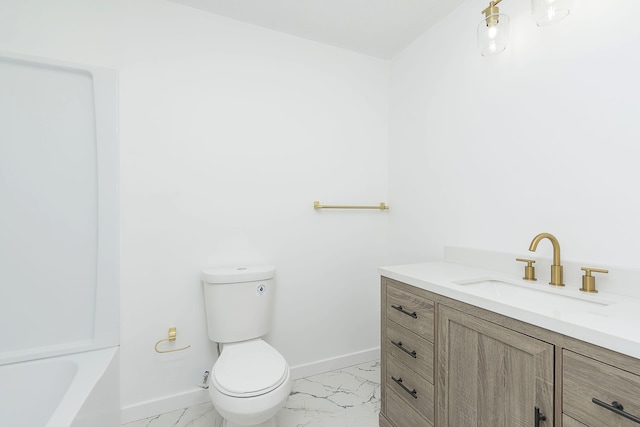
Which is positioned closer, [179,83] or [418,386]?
[418,386]

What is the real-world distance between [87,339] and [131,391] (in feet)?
1.22

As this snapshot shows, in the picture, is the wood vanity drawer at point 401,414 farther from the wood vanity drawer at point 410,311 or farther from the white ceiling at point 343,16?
the white ceiling at point 343,16

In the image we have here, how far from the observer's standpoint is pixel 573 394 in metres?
0.77

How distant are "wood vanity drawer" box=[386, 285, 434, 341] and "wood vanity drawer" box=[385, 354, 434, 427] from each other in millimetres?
203

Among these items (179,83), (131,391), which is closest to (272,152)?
(179,83)

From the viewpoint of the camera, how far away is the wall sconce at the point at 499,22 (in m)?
1.09

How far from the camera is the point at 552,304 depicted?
1.00 metres

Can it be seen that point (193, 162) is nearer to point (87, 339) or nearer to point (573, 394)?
point (87, 339)

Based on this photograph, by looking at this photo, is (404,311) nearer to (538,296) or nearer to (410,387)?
(410,387)

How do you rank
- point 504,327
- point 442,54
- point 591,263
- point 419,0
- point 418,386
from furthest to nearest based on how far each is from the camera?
point 442,54 → point 419,0 → point 418,386 → point 591,263 → point 504,327

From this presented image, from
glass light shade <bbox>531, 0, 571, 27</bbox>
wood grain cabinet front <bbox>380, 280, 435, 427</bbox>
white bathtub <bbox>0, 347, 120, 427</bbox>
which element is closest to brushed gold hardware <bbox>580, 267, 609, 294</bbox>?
wood grain cabinet front <bbox>380, 280, 435, 427</bbox>

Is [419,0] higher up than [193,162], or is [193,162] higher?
[419,0]

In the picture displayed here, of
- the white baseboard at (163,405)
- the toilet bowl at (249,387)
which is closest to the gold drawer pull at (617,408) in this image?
the toilet bowl at (249,387)

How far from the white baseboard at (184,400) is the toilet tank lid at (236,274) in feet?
2.29
